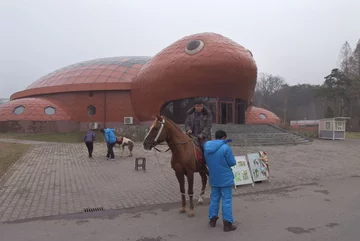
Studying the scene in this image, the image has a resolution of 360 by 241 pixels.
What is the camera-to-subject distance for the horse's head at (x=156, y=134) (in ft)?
15.9

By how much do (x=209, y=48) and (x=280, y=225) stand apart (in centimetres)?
2093

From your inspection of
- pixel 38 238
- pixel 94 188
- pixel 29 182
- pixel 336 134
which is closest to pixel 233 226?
pixel 38 238

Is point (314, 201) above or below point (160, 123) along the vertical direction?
below

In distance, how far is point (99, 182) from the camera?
26.2 ft

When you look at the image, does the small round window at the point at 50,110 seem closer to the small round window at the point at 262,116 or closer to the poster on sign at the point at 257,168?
the small round window at the point at 262,116

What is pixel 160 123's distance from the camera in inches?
196

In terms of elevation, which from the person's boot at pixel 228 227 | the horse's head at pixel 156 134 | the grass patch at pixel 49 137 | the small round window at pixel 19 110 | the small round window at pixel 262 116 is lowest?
the grass patch at pixel 49 137

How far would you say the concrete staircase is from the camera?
19562 mm

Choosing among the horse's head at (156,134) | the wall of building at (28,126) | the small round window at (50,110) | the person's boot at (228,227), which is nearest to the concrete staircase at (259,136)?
the horse's head at (156,134)

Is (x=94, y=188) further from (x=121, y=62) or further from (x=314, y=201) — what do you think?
(x=121, y=62)

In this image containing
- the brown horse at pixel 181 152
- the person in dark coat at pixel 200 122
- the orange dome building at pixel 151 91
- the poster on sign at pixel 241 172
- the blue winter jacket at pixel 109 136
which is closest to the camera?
the brown horse at pixel 181 152

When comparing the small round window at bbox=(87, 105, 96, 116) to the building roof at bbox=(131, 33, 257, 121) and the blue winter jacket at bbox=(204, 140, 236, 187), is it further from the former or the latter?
the blue winter jacket at bbox=(204, 140, 236, 187)

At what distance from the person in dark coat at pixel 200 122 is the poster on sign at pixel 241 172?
2085 mm

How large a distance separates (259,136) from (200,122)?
16.3 meters
